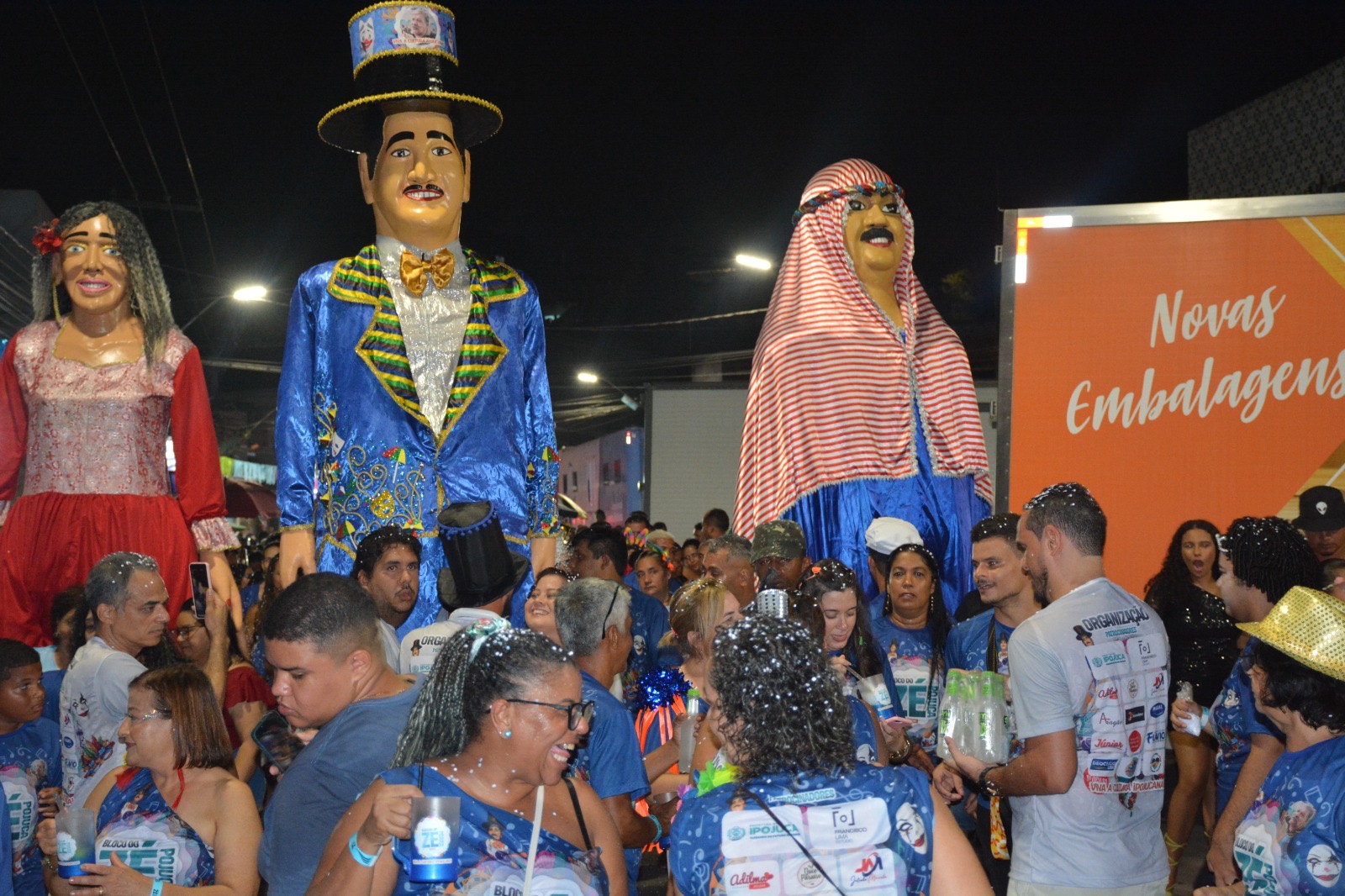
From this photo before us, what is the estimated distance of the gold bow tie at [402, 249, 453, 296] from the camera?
A: 5020mm

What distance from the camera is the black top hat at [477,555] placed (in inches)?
170

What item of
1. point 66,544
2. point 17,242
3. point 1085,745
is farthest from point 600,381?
point 1085,745

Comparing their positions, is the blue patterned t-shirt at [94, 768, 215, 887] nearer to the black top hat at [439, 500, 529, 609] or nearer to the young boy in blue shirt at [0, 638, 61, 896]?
the young boy in blue shirt at [0, 638, 61, 896]

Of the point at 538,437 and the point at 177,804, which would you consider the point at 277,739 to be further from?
the point at 538,437

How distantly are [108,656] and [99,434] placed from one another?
3.14 feet

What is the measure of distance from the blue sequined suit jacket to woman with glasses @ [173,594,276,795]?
0.45 meters

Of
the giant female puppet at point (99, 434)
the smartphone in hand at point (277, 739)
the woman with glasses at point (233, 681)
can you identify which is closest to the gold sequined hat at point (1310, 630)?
the smartphone in hand at point (277, 739)

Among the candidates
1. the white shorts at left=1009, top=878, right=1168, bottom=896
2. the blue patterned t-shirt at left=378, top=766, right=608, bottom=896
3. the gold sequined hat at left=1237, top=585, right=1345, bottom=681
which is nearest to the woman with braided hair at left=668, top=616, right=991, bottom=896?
the blue patterned t-shirt at left=378, top=766, right=608, bottom=896

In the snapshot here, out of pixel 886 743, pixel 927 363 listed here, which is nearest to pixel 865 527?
pixel 927 363

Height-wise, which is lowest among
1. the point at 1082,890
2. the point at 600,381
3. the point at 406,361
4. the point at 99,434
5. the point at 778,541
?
the point at 1082,890

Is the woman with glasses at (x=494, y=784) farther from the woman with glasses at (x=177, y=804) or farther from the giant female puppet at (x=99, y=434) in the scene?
the giant female puppet at (x=99, y=434)

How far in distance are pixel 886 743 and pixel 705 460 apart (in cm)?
899

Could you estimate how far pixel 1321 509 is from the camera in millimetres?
6332

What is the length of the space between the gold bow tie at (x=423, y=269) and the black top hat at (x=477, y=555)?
1.06 metres
